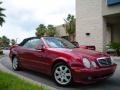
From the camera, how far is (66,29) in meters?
57.4

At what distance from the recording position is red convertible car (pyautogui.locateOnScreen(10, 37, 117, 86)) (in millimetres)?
7871

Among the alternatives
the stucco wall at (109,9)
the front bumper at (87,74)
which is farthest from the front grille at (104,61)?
the stucco wall at (109,9)

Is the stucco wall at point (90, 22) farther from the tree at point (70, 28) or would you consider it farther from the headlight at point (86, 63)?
the tree at point (70, 28)

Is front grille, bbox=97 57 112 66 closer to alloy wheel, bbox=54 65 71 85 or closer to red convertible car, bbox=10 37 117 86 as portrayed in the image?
red convertible car, bbox=10 37 117 86

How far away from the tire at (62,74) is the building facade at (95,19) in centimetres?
1744

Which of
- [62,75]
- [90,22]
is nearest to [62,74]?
[62,75]

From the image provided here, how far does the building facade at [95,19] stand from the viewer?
26.3 meters

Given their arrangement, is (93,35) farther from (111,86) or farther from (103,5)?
(111,86)

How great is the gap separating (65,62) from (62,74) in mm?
378

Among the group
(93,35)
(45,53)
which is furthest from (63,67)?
(93,35)

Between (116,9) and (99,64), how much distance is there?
18189 mm

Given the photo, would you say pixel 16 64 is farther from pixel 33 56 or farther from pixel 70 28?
pixel 70 28

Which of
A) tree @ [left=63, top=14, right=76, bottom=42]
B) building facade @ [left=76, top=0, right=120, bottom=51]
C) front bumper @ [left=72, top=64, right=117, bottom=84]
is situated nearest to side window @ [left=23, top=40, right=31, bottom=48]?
front bumper @ [left=72, top=64, right=117, bottom=84]

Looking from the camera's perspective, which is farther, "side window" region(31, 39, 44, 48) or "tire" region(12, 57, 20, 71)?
→ "tire" region(12, 57, 20, 71)
